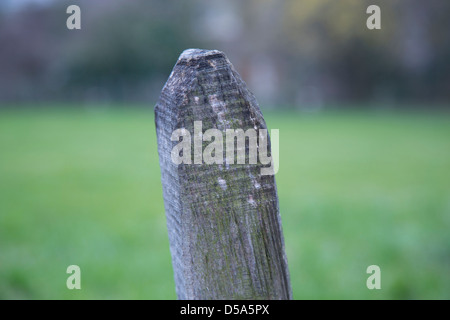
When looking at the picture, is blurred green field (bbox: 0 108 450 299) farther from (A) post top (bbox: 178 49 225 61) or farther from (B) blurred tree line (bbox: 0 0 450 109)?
(B) blurred tree line (bbox: 0 0 450 109)

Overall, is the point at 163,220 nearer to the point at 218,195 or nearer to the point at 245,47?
the point at 218,195

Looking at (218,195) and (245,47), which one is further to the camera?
(245,47)

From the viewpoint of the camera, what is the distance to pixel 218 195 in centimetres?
132

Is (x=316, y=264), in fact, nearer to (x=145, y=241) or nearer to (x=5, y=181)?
(x=145, y=241)

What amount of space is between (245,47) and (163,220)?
115 ft

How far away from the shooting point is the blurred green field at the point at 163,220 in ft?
14.9

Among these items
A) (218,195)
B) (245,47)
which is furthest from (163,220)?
(245,47)

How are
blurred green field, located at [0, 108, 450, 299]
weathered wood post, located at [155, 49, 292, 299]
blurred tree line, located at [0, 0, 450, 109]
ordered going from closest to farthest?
1. weathered wood post, located at [155, 49, 292, 299]
2. blurred green field, located at [0, 108, 450, 299]
3. blurred tree line, located at [0, 0, 450, 109]

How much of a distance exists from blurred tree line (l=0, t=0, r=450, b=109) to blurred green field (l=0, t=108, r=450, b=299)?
1696cm

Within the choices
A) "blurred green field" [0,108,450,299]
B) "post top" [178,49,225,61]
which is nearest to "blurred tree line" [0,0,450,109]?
"blurred green field" [0,108,450,299]

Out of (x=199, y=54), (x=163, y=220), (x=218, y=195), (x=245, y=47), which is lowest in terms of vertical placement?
(x=163, y=220)

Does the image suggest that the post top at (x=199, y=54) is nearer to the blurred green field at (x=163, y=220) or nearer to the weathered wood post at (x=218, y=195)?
the weathered wood post at (x=218, y=195)

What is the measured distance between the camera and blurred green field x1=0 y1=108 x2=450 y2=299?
4.55 m

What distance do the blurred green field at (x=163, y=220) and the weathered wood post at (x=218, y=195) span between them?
3104mm
